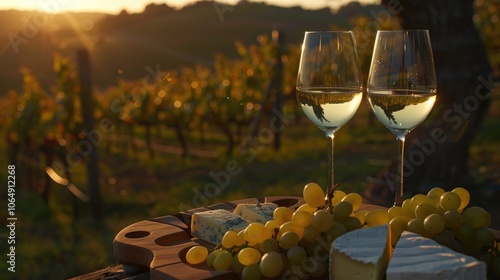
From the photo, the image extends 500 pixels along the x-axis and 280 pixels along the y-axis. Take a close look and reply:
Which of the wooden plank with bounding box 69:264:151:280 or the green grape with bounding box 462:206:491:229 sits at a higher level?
the green grape with bounding box 462:206:491:229

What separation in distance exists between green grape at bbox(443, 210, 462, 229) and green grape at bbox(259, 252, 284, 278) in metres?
0.46

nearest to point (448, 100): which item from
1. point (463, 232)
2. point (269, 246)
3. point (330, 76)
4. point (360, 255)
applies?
point (330, 76)

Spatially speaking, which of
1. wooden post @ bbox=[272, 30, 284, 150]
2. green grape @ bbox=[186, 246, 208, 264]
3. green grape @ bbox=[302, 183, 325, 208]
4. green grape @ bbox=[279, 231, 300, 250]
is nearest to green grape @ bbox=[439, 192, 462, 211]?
green grape @ bbox=[302, 183, 325, 208]

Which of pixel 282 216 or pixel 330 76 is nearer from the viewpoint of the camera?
pixel 282 216

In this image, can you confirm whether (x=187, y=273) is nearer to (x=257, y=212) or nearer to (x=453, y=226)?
(x=257, y=212)

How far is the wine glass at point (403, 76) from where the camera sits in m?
1.84

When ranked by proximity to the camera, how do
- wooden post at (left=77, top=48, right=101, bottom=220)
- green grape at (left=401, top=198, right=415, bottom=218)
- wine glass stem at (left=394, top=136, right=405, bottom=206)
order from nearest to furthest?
green grape at (left=401, top=198, right=415, bottom=218) < wine glass stem at (left=394, top=136, right=405, bottom=206) < wooden post at (left=77, top=48, right=101, bottom=220)

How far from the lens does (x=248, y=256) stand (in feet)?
5.38

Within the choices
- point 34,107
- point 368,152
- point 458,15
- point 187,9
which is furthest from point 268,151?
point 187,9

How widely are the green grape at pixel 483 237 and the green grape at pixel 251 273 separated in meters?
0.59

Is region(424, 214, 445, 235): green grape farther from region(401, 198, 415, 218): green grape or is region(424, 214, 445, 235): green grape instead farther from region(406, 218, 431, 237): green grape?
region(401, 198, 415, 218): green grape

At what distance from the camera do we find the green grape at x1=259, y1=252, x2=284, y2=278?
62.8 inches

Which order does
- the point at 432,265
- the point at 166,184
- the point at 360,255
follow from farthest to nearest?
the point at 166,184
the point at 360,255
the point at 432,265

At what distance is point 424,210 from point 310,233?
0.33 metres
